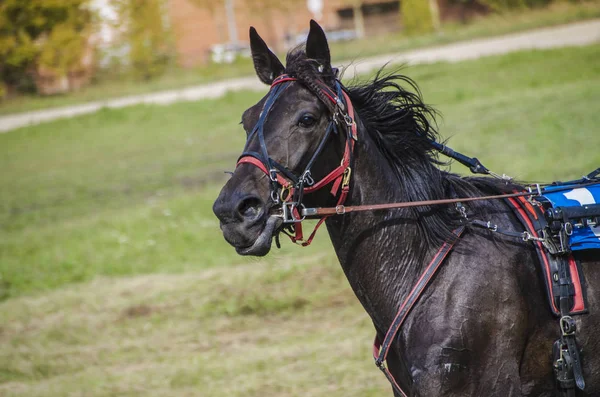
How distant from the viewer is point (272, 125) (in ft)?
10.6

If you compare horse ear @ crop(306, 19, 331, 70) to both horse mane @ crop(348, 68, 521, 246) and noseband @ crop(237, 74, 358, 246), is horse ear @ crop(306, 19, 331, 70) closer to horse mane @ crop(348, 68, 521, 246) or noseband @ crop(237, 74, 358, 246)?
noseband @ crop(237, 74, 358, 246)

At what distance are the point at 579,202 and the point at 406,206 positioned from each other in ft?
2.80

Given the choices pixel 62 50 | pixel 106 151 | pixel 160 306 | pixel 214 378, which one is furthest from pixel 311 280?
pixel 62 50

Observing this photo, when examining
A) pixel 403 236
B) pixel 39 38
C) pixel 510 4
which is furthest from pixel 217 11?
pixel 403 236

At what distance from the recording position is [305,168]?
322 centimetres

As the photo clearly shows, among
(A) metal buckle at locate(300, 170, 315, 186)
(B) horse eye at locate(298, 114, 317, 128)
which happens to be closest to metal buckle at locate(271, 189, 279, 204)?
(A) metal buckle at locate(300, 170, 315, 186)

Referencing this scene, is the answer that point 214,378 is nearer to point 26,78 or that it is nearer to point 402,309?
point 402,309

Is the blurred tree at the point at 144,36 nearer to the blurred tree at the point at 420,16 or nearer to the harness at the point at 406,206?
the blurred tree at the point at 420,16

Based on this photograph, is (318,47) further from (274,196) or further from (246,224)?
(246,224)

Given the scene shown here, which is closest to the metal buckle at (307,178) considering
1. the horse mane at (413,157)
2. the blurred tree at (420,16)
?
the horse mane at (413,157)

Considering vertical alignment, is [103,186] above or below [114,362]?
below

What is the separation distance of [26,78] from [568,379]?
32.6 m

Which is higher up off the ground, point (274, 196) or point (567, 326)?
point (274, 196)

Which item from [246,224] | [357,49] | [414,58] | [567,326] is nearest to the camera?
[246,224]
